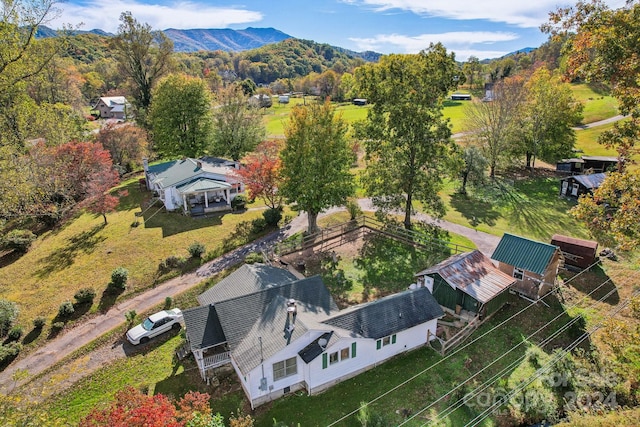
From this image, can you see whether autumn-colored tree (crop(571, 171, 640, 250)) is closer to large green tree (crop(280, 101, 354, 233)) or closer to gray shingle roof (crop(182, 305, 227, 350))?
gray shingle roof (crop(182, 305, 227, 350))

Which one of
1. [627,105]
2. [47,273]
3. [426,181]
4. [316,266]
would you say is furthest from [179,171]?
[627,105]

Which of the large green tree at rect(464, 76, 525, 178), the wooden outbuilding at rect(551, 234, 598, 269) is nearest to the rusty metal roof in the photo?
the wooden outbuilding at rect(551, 234, 598, 269)

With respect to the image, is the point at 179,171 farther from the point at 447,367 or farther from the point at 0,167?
the point at 447,367

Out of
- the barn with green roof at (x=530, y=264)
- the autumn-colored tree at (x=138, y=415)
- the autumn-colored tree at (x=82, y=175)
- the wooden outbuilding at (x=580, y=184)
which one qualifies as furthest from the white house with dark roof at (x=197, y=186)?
the wooden outbuilding at (x=580, y=184)

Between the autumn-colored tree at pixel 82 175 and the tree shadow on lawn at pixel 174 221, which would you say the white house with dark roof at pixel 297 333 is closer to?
the tree shadow on lawn at pixel 174 221

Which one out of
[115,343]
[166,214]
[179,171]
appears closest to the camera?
[115,343]
